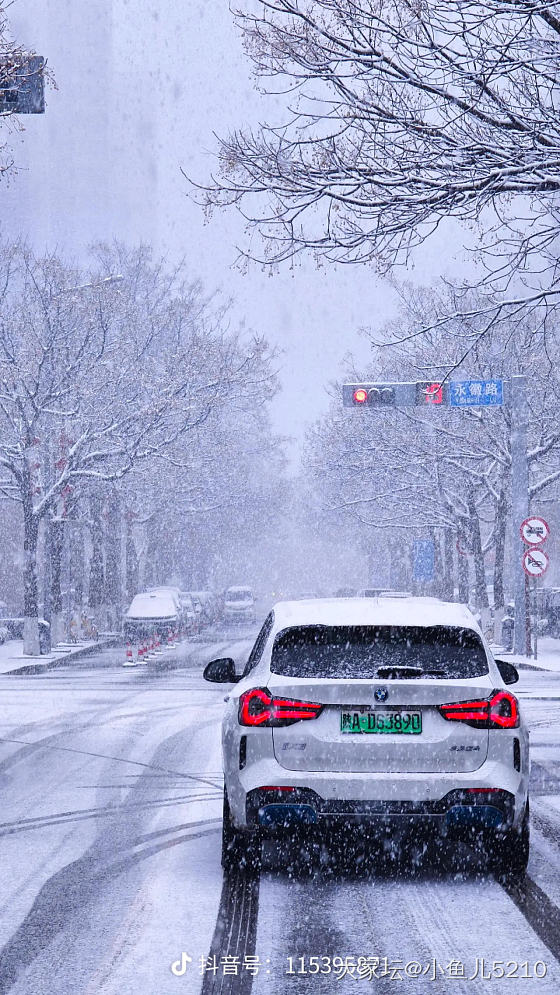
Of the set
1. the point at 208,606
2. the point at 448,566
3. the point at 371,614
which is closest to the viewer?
the point at 371,614

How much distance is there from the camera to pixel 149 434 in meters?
34.3

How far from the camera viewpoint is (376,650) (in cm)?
689

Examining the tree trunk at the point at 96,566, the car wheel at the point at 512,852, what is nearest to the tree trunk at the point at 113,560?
the tree trunk at the point at 96,566

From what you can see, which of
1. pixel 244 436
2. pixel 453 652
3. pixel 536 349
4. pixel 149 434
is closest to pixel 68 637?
pixel 149 434

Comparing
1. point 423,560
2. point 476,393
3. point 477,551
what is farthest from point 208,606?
point 476,393

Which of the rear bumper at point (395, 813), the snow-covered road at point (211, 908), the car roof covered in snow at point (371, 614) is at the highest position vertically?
the car roof covered in snow at point (371, 614)

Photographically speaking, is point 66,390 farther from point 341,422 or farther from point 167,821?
point 167,821

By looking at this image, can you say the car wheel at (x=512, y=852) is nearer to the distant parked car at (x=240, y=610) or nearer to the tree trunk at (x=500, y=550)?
the tree trunk at (x=500, y=550)

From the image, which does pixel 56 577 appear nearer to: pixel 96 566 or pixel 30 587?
pixel 30 587

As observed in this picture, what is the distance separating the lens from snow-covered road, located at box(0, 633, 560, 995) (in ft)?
17.1

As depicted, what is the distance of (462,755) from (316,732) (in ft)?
2.58

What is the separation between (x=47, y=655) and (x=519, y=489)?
1233cm

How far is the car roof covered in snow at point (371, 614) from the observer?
6.95 meters

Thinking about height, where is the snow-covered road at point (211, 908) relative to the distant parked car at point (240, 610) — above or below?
above
